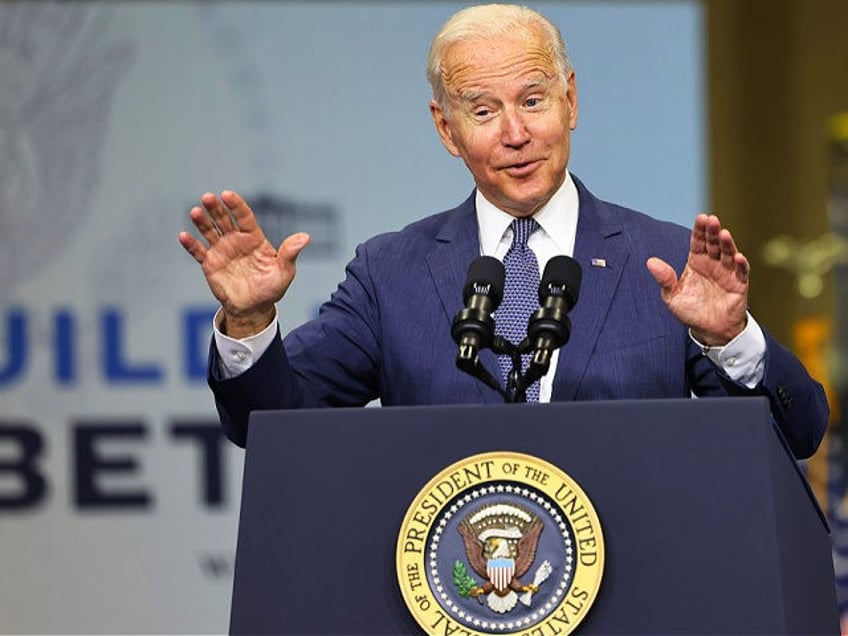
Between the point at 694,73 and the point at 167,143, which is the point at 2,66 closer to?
the point at 167,143

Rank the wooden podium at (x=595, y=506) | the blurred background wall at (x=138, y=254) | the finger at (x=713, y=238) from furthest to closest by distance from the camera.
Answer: the blurred background wall at (x=138, y=254) → the finger at (x=713, y=238) → the wooden podium at (x=595, y=506)

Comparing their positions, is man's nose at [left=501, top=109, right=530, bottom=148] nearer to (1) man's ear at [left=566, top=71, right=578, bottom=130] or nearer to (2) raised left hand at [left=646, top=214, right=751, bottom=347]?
(1) man's ear at [left=566, top=71, right=578, bottom=130]

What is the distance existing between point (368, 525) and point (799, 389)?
2.23 feet

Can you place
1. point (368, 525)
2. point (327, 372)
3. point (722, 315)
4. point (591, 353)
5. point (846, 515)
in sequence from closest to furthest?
point (368, 525), point (722, 315), point (591, 353), point (327, 372), point (846, 515)

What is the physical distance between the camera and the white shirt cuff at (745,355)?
80.4 inches

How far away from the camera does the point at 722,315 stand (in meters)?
2.02

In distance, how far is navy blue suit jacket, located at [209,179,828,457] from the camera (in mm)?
2158

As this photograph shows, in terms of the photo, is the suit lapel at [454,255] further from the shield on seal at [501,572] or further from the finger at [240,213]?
the shield on seal at [501,572]

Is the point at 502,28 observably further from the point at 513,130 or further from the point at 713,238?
the point at 713,238

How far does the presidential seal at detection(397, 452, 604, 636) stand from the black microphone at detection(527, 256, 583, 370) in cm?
18

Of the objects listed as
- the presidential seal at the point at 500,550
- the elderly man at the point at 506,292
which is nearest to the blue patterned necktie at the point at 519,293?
the elderly man at the point at 506,292

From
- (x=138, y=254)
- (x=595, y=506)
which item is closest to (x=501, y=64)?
(x=595, y=506)

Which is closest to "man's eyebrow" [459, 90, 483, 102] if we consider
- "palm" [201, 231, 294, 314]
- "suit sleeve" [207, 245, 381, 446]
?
"suit sleeve" [207, 245, 381, 446]

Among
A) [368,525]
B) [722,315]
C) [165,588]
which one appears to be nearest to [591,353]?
[722,315]
